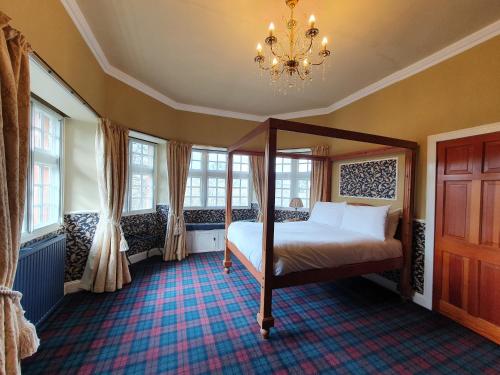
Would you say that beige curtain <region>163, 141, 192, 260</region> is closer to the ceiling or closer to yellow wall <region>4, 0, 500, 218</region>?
yellow wall <region>4, 0, 500, 218</region>

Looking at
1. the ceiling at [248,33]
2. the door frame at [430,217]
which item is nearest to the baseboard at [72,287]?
the ceiling at [248,33]

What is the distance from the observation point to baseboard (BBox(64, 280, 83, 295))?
101 inches

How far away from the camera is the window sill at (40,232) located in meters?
1.94

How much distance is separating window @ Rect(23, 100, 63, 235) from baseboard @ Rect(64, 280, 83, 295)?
2.46 feet

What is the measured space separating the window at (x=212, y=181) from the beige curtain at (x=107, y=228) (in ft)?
5.78

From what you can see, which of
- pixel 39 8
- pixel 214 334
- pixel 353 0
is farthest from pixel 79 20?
pixel 214 334

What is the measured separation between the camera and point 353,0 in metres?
1.72

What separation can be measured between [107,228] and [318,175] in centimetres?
347

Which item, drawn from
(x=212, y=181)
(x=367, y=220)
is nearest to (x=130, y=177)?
(x=212, y=181)

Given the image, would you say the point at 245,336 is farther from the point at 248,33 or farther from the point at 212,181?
the point at 212,181

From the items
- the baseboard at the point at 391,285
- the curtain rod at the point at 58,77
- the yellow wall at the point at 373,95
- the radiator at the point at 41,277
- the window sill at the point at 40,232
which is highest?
the yellow wall at the point at 373,95

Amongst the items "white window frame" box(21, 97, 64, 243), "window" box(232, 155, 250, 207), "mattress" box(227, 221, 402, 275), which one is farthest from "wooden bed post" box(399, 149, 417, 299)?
"white window frame" box(21, 97, 64, 243)

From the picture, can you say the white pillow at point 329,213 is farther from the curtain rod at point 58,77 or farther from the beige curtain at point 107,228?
the curtain rod at point 58,77

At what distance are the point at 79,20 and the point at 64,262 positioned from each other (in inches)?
98.0
